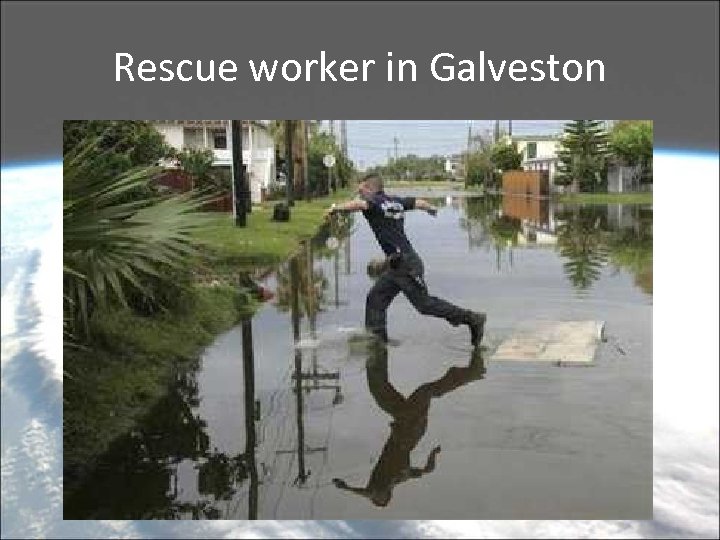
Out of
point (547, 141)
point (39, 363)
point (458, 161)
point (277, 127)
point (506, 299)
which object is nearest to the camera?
point (39, 363)

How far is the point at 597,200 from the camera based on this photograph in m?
12.4

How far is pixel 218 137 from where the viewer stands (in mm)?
6840

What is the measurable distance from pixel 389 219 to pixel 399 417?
170 cm

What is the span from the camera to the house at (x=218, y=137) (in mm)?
6188

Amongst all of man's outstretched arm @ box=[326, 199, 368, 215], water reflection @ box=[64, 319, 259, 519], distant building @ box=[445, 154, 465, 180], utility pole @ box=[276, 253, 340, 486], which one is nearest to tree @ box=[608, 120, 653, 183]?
distant building @ box=[445, 154, 465, 180]

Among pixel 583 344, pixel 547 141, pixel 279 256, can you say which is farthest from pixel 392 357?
pixel 279 256

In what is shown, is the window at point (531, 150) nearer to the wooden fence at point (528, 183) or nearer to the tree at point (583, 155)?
the tree at point (583, 155)

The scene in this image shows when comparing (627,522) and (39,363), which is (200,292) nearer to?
→ (39,363)

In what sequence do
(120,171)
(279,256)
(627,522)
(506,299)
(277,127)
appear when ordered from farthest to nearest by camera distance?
(279,256)
(506,299)
(277,127)
(120,171)
(627,522)

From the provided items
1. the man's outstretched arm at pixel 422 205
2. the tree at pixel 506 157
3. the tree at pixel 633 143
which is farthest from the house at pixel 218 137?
the tree at pixel 633 143

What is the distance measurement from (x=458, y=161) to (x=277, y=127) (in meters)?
1.81

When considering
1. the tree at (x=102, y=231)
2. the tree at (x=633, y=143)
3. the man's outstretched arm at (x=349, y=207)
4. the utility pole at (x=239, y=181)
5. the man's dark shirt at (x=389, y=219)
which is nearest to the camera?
the tree at (x=102, y=231)

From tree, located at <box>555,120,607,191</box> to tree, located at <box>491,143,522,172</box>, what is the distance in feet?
1.33

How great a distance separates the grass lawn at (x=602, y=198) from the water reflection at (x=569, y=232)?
0.32ft
